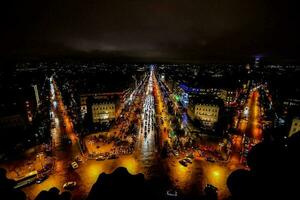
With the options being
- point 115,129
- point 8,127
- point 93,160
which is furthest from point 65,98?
point 93,160

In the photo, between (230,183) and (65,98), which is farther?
(65,98)

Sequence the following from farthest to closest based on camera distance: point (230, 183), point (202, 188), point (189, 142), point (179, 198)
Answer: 1. point (189, 142)
2. point (202, 188)
3. point (179, 198)
4. point (230, 183)

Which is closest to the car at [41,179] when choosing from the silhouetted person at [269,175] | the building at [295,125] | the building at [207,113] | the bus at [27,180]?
the bus at [27,180]

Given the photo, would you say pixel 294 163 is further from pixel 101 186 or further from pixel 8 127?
pixel 8 127

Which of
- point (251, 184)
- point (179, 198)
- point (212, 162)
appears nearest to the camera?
point (251, 184)

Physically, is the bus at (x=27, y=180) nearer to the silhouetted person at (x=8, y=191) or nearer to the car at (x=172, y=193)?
the car at (x=172, y=193)

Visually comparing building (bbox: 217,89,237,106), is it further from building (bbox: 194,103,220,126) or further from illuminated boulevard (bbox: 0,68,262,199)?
illuminated boulevard (bbox: 0,68,262,199)

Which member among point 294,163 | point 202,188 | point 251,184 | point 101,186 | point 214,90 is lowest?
point 202,188

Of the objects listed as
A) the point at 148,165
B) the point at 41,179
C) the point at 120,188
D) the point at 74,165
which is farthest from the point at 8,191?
the point at 74,165
